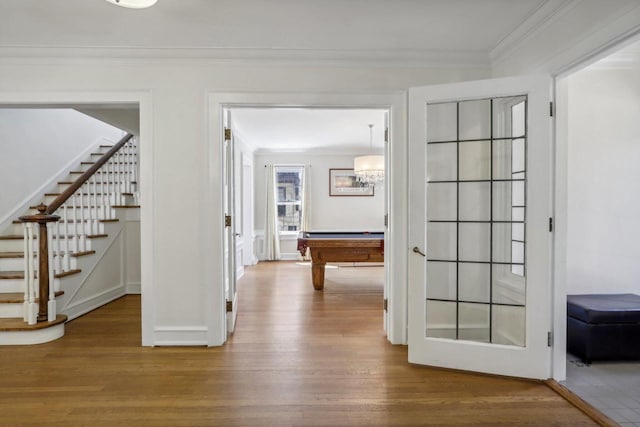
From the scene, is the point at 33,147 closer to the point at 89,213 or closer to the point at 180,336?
A: the point at 89,213

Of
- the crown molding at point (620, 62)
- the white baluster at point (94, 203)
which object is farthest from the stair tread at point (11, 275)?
the crown molding at point (620, 62)

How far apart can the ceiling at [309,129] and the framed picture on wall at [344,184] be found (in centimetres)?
49

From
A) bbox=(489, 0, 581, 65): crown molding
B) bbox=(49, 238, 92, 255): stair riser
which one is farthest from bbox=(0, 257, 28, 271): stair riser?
bbox=(489, 0, 581, 65): crown molding

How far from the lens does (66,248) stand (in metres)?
3.78

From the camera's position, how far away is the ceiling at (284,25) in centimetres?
228

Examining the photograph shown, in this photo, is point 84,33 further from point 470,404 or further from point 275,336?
point 470,404

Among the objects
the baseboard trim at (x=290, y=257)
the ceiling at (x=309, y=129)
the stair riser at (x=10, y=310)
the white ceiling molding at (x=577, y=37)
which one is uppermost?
the ceiling at (x=309, y=129)

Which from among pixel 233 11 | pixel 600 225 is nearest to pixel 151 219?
pixel 233 11

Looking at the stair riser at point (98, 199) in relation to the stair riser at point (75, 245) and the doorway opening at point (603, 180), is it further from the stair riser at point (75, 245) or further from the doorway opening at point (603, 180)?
the doorway opening at point (603, 180)

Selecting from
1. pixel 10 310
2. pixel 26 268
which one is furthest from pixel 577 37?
pixel 10 310

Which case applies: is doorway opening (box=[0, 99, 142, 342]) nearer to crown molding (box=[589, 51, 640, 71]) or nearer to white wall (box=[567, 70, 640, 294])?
white wall (box=[567, 70, 640, 294])

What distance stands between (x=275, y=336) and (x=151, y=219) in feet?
4.87

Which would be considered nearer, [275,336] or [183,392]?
[183,392]

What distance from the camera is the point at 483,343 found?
98.5 inches
